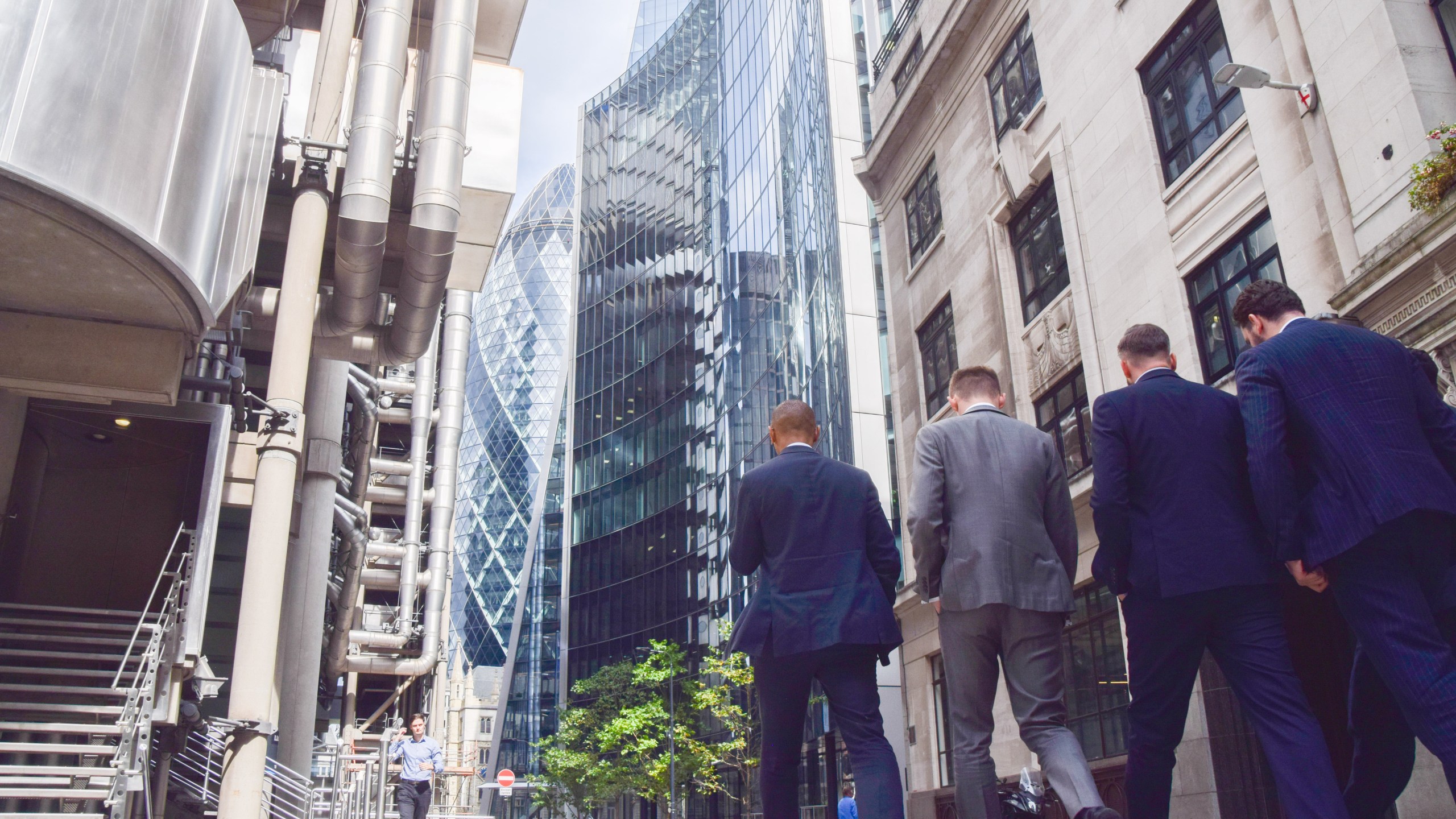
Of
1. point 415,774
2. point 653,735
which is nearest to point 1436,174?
point 415,774

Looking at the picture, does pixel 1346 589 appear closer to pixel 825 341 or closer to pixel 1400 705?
pixel 1400 705

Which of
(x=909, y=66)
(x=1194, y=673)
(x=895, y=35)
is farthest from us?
(x=895, y=35)

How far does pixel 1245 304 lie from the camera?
5.09 meters

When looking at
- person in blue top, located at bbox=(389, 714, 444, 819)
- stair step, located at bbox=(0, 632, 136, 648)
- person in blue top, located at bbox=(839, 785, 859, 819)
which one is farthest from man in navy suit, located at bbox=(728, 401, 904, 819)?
stair step, located at bbox=(0, 632, 136, 648)

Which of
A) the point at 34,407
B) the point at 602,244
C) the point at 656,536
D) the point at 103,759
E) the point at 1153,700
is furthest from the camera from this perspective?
the point at 602,244

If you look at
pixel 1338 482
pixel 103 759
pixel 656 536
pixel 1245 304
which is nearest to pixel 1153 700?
pixel 1338 482

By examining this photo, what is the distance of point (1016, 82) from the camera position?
21.8 metres

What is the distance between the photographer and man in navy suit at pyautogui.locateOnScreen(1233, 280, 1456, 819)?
3834 mm

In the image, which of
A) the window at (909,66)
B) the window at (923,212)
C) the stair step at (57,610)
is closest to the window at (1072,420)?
the window at (923,212)

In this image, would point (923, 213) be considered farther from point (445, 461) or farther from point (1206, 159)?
point (445, 461)

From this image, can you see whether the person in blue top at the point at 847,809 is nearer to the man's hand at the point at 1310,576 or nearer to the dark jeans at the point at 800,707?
the dark jeans at the point at 800,707

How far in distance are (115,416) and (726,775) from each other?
49918 millimetres

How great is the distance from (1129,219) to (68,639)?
18384mm

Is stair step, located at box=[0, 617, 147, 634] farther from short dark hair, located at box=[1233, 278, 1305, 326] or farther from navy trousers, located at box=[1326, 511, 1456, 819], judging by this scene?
navy trousers, located at box=[1326, 511, 1456, 819]
